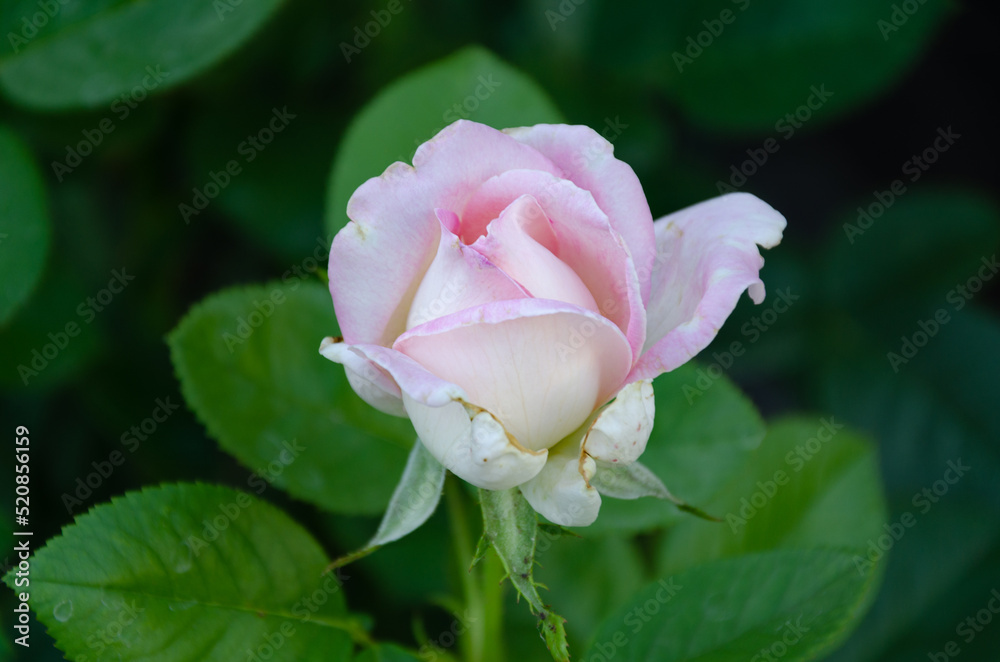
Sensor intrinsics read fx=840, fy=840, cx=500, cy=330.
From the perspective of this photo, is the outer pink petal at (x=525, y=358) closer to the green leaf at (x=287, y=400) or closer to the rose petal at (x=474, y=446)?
the rose petal at (x=474, y=446)

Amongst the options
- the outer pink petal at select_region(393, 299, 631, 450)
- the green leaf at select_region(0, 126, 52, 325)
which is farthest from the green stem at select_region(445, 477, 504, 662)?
the green leaf at select_region(0, 126, 52, 325)

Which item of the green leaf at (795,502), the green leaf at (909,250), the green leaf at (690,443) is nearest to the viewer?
the green leaf at (690,443)

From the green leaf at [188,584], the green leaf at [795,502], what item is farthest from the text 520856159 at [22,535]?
the green leaf at [795,502]

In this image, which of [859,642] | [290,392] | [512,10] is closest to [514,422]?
[290,392]

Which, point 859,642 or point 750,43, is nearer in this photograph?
point 859,642

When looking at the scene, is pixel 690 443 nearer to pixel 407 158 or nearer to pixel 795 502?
pixel 795 502

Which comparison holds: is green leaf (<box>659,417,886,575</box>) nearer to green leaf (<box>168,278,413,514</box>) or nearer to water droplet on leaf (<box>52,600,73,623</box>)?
green leaf (<box>168,278,413,514</box>)

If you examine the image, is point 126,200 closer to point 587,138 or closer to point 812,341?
point 587,138
